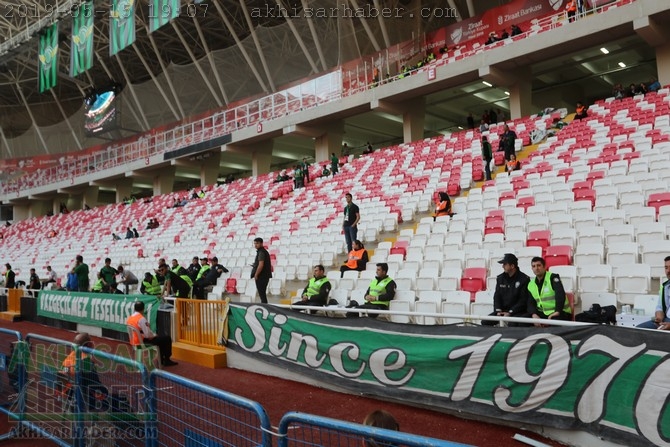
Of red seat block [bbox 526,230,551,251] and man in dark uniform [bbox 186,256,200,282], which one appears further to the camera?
man in dark uniform [bbox 186,256,200,282]

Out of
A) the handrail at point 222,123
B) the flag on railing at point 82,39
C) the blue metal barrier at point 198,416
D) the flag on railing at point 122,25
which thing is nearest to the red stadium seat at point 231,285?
the blue metal barrier at point 198,416

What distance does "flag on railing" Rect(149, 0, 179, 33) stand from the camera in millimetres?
20577

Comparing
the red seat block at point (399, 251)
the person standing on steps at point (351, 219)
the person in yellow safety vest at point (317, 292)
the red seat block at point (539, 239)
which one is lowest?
the person in yellow safety vest at point (317, 292)

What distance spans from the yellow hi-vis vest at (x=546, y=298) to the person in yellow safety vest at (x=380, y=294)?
2146mm

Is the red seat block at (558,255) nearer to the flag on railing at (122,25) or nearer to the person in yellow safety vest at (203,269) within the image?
the person in yellow safety vest at (203,269)

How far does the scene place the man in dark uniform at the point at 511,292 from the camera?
5.61 metres

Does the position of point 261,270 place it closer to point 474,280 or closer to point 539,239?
point 474,280

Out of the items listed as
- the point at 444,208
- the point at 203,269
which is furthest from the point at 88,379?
the point at 444,208

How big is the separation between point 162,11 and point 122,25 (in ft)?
11.3

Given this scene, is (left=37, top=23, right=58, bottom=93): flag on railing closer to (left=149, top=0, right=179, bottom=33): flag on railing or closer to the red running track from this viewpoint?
(left=149, top=0, right=179, bottom=33): flag on railing

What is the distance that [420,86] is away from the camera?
20406 mm

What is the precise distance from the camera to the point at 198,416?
3.25m

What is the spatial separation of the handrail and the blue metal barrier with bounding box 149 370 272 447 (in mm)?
18658

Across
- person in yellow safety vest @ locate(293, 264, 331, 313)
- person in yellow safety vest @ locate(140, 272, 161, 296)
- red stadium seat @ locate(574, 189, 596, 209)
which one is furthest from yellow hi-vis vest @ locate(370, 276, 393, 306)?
person in yellow safety vest @ locate(140, 272, 161, 296)
